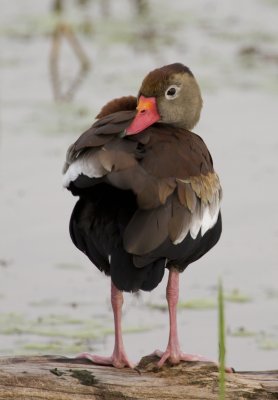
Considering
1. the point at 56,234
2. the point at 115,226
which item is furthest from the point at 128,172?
the point at 56,234

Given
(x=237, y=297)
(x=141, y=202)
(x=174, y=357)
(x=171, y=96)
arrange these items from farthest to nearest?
1. (x=237, y=297)
2. (x=171, y=96)
3. (x=174, y=357)
4. (x=141, y=202)

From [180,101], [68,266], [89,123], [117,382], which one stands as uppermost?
[89,123]

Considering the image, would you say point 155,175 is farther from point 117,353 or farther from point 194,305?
point 194,305

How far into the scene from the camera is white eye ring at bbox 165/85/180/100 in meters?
6.79

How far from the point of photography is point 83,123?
37.0ft

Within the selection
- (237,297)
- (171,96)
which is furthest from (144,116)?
(237,297)

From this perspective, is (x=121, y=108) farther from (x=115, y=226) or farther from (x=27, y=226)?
(x=27, y=226)

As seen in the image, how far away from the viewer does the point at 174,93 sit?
22.4 ft

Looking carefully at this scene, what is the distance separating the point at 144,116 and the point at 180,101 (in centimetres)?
45

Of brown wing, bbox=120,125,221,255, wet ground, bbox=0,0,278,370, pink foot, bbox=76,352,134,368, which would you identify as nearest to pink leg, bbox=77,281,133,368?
pink foot, bbox=76,352,134,368

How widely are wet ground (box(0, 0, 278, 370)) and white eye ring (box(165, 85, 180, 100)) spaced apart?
1.59 m

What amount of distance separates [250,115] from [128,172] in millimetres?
5618

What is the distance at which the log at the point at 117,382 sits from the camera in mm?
5812

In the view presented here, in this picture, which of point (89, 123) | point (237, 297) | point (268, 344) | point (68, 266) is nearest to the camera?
point (268, 344)
